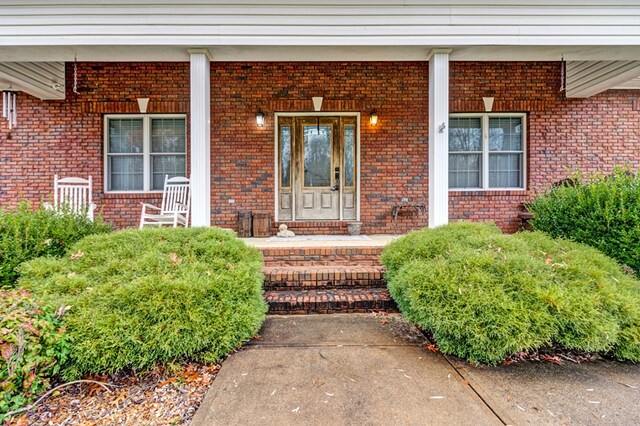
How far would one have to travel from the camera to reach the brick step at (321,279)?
3357 mm

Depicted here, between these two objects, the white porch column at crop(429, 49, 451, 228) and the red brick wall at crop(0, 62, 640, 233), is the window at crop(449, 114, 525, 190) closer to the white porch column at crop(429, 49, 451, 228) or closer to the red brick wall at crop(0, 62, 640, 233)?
the red brick wall at crop(0, 62, 640, 233)

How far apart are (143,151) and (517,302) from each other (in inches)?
227

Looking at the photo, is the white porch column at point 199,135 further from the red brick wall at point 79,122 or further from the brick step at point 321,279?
the red brick wall at point 79,122

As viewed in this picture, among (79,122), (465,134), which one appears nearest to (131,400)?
(79,122)

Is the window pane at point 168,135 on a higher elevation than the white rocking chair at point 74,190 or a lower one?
higher

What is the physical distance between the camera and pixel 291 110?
224 inches

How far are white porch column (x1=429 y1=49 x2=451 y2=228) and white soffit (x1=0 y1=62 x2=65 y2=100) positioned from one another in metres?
5.35

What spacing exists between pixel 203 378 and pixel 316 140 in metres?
4.49

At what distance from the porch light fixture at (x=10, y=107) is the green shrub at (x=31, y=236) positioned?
3.10 meters

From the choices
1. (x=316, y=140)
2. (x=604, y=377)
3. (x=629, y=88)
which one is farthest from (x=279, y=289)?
(x=629, y=88)

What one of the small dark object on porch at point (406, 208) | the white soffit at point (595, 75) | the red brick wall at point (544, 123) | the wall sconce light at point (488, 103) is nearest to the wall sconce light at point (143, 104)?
the small dark object on porch at point (406, 208)

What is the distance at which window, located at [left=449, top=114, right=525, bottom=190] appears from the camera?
595cm

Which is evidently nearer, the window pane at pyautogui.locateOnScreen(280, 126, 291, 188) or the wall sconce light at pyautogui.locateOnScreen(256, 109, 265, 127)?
the wall sconce light at pyautogui.locateOnScreen(256, 109, 265, 127)

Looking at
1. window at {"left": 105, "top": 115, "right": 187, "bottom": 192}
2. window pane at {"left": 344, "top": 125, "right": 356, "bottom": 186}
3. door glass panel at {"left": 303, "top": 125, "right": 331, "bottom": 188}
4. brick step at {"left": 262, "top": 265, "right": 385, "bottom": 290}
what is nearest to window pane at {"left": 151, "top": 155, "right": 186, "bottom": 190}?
window at {"left": 105, "top": 115, "right": 187, "bottom": 192}
